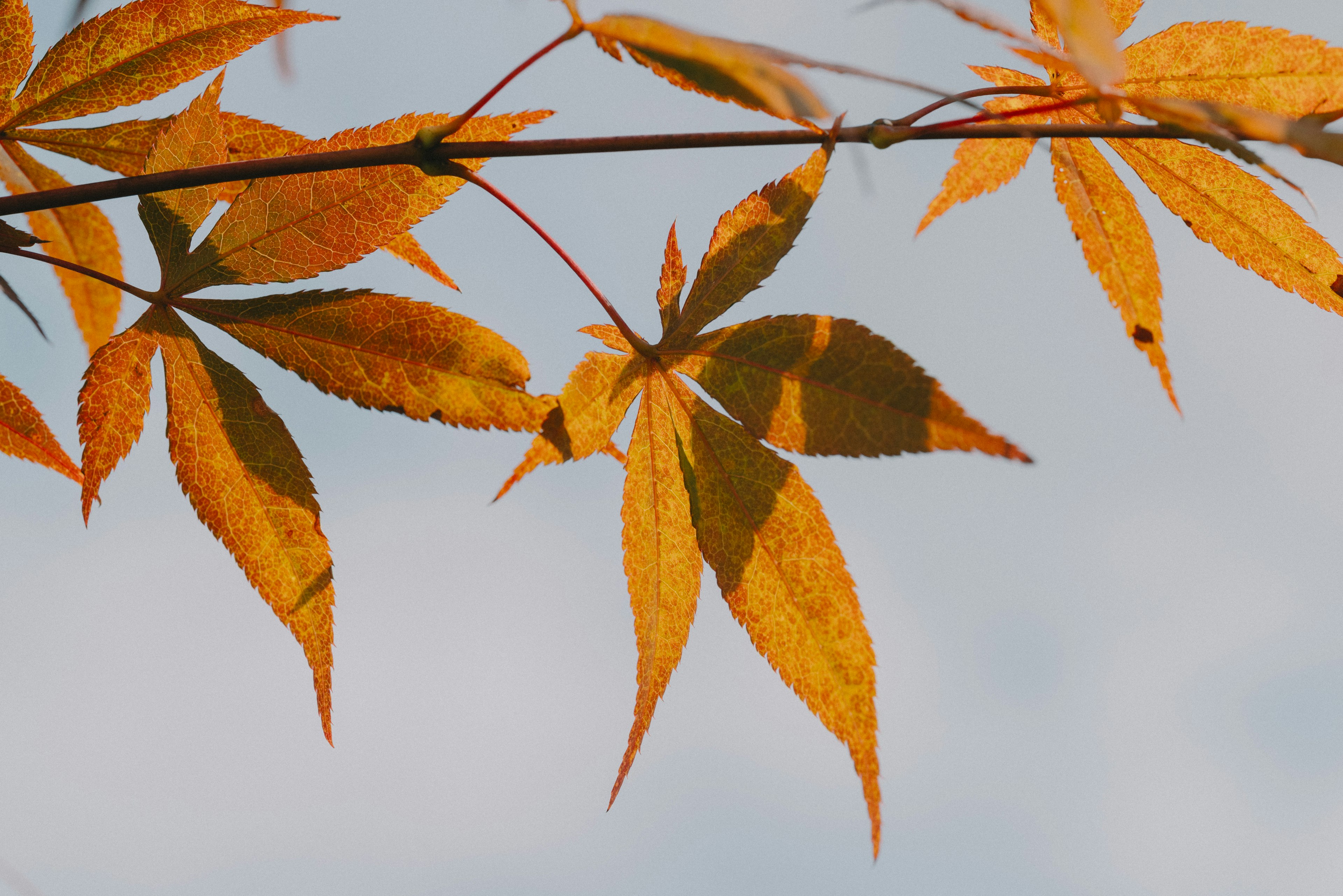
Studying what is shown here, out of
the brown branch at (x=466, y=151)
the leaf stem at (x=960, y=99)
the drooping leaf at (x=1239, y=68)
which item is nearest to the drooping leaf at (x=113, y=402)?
the brown branch at (x=466, y=151)

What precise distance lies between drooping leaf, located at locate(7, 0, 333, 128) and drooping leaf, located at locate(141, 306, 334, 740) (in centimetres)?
28

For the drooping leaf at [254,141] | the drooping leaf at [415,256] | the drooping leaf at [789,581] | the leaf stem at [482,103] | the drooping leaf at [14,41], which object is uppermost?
the drooping leaf at [14,41]

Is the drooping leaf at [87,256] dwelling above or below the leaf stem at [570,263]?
above

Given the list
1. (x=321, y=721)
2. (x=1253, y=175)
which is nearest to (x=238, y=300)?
(x=321, y=721)

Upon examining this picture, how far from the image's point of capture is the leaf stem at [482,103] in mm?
712

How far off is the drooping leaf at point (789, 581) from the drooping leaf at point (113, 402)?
578 millimetres

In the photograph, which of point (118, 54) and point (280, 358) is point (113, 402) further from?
point (118, 54)

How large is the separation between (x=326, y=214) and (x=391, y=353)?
0.15m

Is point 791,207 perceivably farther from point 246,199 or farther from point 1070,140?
point 246,199

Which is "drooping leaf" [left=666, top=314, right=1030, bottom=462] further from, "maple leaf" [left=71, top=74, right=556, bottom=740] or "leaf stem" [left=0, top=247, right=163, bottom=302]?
"leaf stem" [left=0, top=247, right=163, bottom=302]

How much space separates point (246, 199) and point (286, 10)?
238mm

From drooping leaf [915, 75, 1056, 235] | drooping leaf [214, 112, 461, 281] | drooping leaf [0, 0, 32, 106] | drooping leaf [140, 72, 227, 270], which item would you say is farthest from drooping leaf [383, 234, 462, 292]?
drooping leaf [915, 75, 1056, 235]

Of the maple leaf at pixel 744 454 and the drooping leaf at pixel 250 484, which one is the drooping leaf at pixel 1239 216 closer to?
the maple leaf at pixel 744 454

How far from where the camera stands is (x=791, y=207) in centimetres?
85
